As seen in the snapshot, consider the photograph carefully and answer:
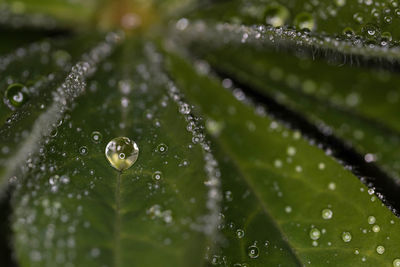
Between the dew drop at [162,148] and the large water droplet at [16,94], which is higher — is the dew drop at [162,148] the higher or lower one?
the lower one

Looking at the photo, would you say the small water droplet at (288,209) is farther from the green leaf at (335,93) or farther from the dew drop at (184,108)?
the green leaf at (335,93)

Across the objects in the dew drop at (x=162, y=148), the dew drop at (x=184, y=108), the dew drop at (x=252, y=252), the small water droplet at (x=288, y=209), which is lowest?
the dew drop at (x=252, y=252)

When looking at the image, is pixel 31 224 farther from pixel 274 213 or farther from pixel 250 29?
pixel 250 29

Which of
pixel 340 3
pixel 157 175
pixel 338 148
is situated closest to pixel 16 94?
pixel 157 175

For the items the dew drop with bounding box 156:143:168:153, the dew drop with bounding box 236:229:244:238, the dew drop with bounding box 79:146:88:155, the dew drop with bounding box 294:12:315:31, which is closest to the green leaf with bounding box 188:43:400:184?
the dew drop with bounding box 294:12:315:31

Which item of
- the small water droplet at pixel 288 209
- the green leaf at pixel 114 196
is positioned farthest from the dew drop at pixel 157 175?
the small water droplet at pixel 288 209

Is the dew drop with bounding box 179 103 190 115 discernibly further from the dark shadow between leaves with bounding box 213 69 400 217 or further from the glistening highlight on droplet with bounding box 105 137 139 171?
the dark shadow between leaves with bounding box 213 69 400 217

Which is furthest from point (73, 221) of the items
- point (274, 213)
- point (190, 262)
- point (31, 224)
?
point (274, 213)

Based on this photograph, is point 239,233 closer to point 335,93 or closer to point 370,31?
point 370,31
